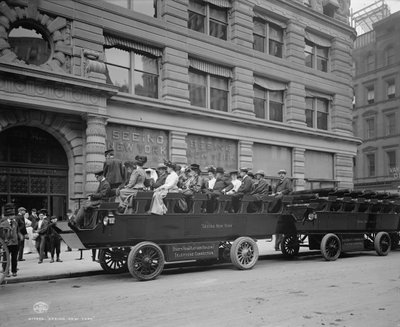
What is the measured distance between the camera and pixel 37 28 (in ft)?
54.0

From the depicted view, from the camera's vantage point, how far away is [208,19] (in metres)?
21.9

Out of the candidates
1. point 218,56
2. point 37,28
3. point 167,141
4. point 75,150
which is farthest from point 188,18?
point 75,150

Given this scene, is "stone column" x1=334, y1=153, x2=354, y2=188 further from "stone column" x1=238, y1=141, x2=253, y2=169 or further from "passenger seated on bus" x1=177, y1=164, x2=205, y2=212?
"passenger seated on bus" x1=177, y1=164, x2=205, y2=212

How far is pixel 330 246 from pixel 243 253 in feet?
9.95

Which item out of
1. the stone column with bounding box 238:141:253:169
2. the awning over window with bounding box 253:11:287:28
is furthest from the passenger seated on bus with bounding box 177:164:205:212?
the awning over window with bounding box 253:11:287:28

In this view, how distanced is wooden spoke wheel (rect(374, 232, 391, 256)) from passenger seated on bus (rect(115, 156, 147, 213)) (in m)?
7.85

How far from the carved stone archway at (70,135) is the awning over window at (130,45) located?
3.67 m

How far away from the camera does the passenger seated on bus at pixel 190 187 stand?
1030 cm

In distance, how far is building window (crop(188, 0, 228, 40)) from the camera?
844 inches

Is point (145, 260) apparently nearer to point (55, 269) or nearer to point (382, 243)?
point (55, 269)

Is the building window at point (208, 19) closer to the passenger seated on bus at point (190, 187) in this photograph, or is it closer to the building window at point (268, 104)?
the building window at point (268, 104)

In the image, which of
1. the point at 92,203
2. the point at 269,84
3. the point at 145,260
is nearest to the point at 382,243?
the point at 145,260

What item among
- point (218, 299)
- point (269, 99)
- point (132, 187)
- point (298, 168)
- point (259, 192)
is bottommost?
point (218, 299)

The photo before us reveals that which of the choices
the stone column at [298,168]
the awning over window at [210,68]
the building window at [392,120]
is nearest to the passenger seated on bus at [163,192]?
the building window at [392,120]
